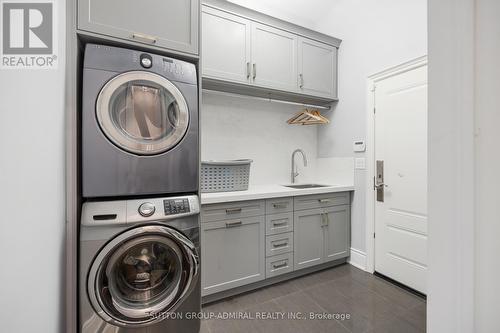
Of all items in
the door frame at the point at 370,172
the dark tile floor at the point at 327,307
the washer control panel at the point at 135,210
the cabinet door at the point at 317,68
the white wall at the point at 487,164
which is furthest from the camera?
the cabinet door at the point at 317,68

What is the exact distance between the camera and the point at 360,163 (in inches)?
96.5

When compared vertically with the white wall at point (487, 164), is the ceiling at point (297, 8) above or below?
above

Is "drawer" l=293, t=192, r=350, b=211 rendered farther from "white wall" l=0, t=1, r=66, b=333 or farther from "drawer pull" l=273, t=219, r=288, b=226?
"white wall" l=0, t=1, r=66, b=333

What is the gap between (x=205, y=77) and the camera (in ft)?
6.59

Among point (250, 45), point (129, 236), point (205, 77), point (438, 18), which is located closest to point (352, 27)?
point (250, 45)

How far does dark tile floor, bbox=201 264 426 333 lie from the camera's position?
157 centimetres

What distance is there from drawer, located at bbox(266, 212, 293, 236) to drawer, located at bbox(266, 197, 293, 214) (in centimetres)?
4

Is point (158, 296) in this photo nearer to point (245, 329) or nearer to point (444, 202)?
point (245, 329)

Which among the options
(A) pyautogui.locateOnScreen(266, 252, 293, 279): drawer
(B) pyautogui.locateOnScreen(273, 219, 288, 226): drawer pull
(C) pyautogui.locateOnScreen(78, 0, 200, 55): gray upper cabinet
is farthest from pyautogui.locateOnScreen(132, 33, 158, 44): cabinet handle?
(A) pyautogui.locateOnScreen(266, 252, 293, 279): drawer

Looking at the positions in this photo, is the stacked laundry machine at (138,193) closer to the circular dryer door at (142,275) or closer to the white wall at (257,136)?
the circular dryer door at (142,275)

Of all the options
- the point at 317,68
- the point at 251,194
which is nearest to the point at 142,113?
the point at 251,194

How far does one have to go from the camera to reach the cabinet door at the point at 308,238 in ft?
7.22

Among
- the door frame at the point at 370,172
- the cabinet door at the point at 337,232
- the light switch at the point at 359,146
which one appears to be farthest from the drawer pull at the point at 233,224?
the light switch at the point at 359,146

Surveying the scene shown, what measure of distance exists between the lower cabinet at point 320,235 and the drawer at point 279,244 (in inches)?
2.9
